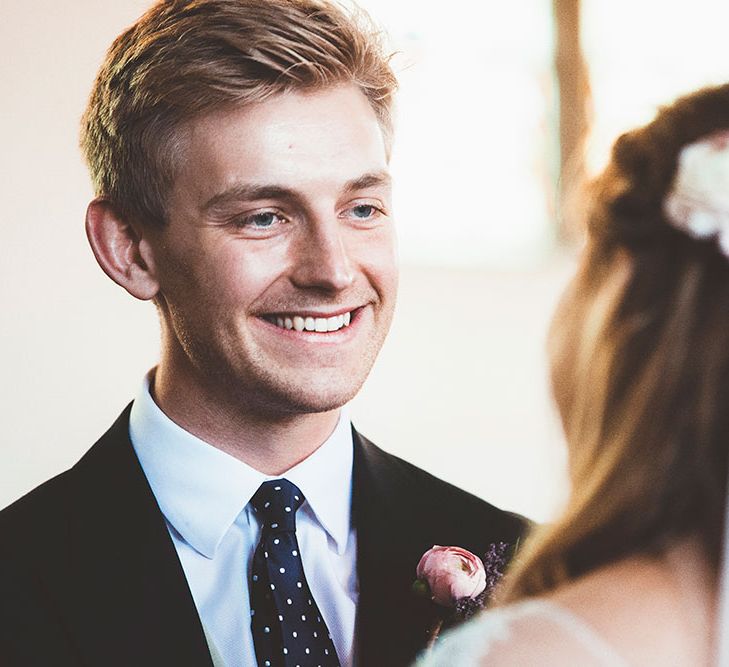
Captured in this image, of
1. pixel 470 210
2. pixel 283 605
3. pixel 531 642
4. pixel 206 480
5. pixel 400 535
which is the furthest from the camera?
pixel 470 210

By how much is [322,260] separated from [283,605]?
0.59m

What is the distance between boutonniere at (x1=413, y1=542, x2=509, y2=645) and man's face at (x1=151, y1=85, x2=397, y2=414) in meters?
0.33

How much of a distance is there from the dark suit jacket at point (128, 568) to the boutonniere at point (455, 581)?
0.04 metres

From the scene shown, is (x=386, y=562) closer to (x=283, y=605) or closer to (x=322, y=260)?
(x=283, y=605)

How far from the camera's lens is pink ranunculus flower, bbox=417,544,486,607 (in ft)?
7.13

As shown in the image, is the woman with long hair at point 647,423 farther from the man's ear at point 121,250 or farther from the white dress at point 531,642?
the man's ear at point 121,250

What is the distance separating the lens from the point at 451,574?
2.18m

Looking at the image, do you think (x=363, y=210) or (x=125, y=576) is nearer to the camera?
(x=125, y=576)

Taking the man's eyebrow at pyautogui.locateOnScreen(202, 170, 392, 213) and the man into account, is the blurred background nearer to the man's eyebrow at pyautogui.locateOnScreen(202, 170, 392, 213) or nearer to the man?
the man

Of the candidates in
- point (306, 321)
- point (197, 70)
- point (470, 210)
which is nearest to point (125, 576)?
point (306, 321)

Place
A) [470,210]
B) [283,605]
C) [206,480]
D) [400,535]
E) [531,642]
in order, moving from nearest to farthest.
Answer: [531,642], [283,605], [206,480], [400,535], [470,210]

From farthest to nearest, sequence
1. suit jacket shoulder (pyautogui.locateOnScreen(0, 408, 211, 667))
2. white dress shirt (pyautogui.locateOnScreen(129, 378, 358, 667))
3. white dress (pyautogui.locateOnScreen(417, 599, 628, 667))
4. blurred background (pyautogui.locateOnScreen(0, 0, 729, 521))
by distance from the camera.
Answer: blurred background (pyautogui.locateOnScreen(0, 0, 729, 521)), white dress shirt (pyautogui.locateOnScreen(129, 378, 358, 667)), suit jacket shoulder (pyautogui.locateOnScreen(0, 408, 211, 667)), white dress (pyautogui.locateOnScreen(417, 599, 628, 667))

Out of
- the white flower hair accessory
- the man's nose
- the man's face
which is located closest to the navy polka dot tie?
the man's face

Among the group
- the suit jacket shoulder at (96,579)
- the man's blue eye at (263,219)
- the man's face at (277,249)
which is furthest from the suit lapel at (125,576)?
the man's blue eye at (263,219)
